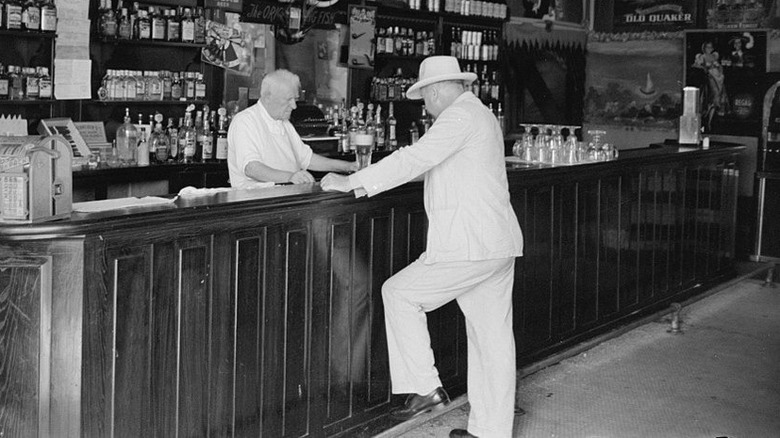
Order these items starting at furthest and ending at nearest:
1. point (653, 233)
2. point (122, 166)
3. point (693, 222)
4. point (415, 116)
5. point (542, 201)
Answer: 1. point (415, 116)
2. point (693, 222)
3. point (653, 233)
4. point (122, 166)
5. point (542, 201)

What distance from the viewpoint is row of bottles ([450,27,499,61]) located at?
9.69 meters

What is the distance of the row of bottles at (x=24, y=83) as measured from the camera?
623cm

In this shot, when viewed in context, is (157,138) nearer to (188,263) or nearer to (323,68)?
(323,68)

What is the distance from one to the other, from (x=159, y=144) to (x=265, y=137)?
1676 mm

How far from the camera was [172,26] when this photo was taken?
7094 millimetres

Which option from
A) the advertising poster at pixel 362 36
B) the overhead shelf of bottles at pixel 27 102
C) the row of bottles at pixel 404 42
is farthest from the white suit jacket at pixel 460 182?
the row of bottles at pixel 404 42

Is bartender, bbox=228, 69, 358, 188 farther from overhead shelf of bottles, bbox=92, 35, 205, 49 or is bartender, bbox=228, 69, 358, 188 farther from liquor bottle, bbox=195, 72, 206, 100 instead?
liquor bottle, bbox=195, 72, 206, 100

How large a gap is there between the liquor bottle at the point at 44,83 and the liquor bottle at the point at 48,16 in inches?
10.7

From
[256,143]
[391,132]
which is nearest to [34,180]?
[256,143]

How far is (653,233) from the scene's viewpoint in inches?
288

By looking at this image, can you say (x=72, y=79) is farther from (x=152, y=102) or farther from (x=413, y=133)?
(x=413, y=133)

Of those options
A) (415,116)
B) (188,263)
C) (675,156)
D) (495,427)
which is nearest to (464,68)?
(415,116)

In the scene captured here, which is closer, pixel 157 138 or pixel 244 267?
pixel 244 267

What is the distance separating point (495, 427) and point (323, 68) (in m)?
4.88
